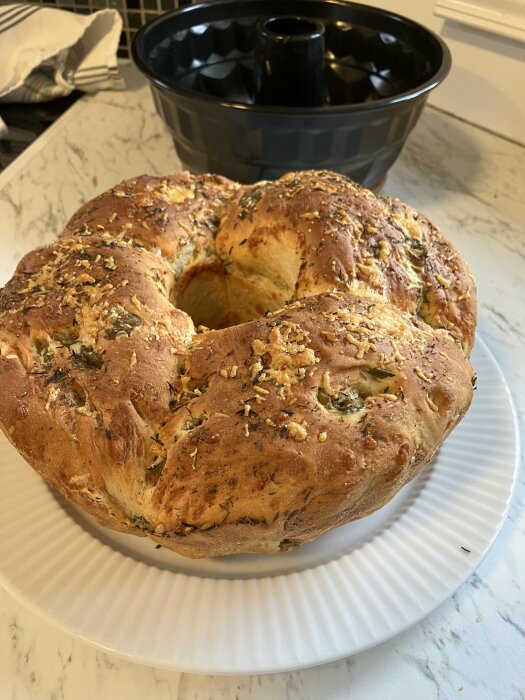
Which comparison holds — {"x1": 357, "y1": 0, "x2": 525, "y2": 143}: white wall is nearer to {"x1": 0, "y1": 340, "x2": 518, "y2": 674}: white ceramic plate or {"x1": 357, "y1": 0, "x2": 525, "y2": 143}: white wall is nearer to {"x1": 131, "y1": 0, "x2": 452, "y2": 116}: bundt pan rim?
{"x1": 131, "y1": 0, "x2": 452, "y2": 116}: bundt pan rim

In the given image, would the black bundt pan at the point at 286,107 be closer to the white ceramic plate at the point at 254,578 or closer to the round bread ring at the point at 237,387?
the round bread ring at the point at 237,387

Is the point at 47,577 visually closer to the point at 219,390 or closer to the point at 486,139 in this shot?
the point at 219,390

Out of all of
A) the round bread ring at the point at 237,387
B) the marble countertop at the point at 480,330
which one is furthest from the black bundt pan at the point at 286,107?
the round bread ring at the point at 237,387

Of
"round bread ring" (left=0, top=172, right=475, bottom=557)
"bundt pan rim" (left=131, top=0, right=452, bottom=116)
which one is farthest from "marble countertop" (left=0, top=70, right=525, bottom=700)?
"bundt pan rim" (left=131, top=0, right=452, bottom=116)

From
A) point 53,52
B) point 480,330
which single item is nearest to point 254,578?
point 480,330

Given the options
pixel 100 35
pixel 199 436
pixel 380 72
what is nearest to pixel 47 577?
pixel 199 436
